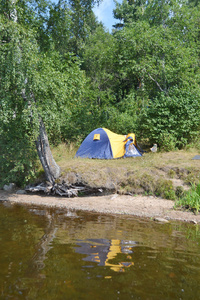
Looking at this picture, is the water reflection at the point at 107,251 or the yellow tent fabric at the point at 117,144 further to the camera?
the yellow tent fabric at the point at 117,144

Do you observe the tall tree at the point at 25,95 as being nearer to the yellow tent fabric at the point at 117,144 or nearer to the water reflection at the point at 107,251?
the yellow tent fabric at the point at 117,144

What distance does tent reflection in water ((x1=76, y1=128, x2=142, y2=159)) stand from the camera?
1451 cm

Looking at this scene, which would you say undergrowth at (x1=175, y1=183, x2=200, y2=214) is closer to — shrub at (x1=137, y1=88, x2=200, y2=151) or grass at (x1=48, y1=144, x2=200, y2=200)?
grass at (x1=48, y1=144, x2=200, y2=200)

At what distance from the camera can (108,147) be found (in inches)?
573

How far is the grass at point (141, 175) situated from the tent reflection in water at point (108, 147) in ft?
8.05

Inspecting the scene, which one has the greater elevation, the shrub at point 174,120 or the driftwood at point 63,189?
the shrub at point 174,120

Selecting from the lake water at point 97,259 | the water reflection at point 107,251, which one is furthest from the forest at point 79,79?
the water reflection at point 107,251

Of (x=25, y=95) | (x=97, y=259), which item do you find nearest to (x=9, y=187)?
(x=25, y=95)

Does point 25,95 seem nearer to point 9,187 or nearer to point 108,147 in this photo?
point 9,187

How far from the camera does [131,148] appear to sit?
14641 millimetres

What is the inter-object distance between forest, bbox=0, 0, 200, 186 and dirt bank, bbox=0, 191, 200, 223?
4.87 ft

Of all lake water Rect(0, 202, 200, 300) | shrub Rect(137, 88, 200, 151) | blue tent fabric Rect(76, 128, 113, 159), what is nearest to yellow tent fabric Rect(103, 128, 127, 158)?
blue tent fabric Rect(76, 128, 113, 159)

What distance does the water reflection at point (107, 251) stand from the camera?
446 centimetres

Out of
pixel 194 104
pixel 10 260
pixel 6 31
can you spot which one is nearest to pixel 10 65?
pixel 6 31
